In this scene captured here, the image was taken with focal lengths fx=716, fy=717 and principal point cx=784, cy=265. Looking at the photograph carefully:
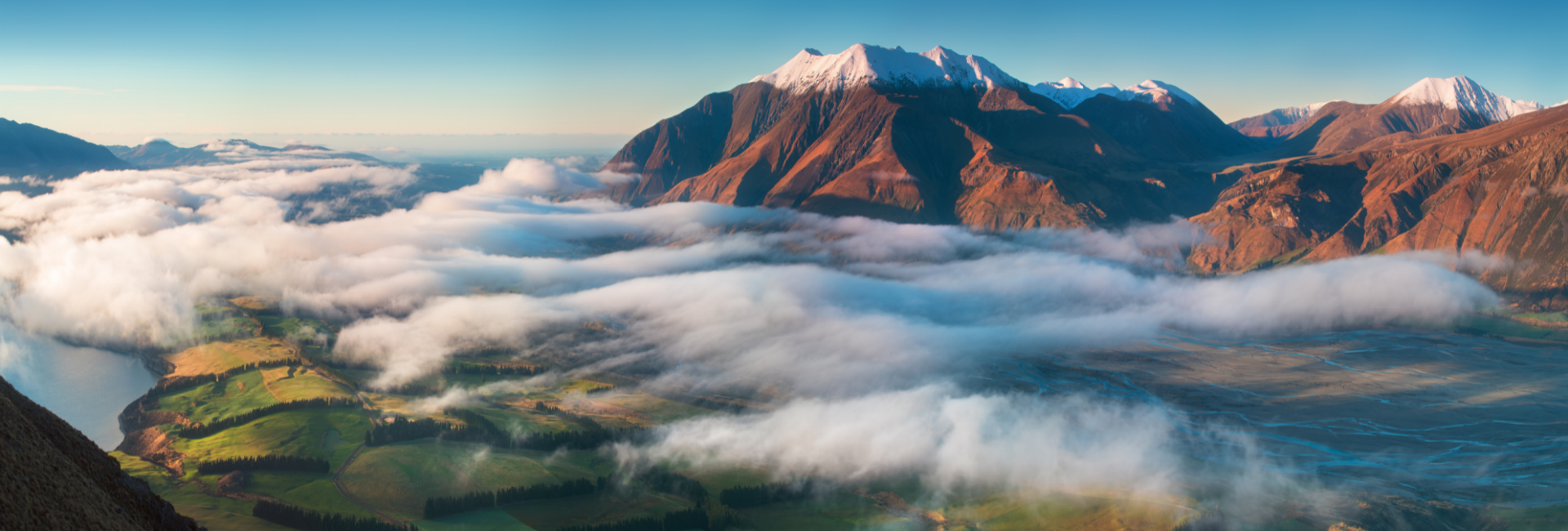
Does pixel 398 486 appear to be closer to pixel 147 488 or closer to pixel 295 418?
pixel 295 418

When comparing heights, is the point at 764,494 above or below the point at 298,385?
below

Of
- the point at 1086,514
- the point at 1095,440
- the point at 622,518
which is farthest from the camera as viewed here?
the point at 1095,440

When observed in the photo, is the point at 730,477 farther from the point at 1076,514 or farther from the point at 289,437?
the point at 289,437

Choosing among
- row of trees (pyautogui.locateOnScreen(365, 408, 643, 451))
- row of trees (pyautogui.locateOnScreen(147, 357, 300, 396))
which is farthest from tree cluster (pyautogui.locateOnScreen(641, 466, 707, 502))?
row of trees (pyautogui.locateOnScreen(147, 357, 300, 396))

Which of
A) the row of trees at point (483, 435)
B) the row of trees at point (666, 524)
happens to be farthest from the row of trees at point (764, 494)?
the row of trees at point (483, 435)

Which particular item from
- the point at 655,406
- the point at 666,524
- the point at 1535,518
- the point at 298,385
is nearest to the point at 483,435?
the point at 655,406

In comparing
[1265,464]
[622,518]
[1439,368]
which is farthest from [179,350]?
[1439,368]

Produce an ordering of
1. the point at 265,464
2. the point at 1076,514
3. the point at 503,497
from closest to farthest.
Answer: the point at 503,497, the point at 1076,514, the point at 265,464
